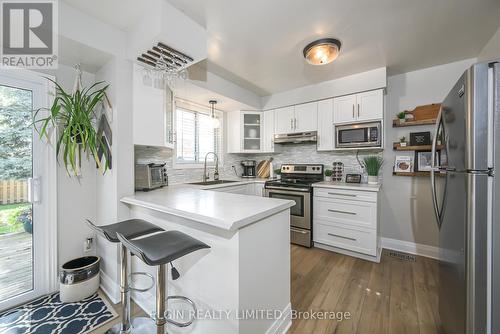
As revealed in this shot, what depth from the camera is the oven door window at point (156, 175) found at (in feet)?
7.24

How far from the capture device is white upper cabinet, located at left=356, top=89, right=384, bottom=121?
2.60 metres

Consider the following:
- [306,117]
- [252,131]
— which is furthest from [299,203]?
[252,131]

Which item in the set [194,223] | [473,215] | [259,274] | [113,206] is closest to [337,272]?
[259,274]

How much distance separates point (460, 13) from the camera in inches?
64.2

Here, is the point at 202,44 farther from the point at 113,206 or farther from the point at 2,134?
the point at 2,134

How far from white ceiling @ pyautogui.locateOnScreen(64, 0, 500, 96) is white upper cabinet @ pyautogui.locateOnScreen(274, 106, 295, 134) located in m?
0.92

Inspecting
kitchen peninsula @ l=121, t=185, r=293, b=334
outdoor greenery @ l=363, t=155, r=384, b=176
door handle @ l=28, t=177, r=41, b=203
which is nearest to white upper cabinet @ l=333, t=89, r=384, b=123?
outdoor greenery @ l=363, t=155, r=384, b=176

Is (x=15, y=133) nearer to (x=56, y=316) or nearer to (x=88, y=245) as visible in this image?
(x=88, y=245)

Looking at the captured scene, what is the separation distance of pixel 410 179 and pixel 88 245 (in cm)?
405

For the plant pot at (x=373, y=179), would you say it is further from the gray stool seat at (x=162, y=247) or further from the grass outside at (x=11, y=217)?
the grass outside at (x=11, y=217)

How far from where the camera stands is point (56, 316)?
1592mm

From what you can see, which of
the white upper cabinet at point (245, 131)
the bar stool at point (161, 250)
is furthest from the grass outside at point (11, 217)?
the white upper cabinet at point (245, 131)

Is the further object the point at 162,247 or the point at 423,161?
the point at 423,161

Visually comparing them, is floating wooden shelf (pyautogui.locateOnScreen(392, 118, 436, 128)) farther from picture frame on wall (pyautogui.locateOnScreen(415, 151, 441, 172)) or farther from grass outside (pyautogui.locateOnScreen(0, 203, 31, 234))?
grass outside (pyautogui.locateOnScreen(0, 203, 31, 234))
